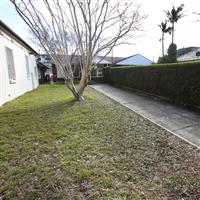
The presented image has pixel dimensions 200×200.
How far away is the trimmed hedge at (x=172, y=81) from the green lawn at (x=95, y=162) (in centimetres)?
286

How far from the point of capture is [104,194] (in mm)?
2721

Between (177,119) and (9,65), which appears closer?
(177,119)

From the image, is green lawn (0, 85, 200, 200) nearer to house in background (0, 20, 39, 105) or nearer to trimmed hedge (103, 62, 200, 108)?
trimmed hedge (103, 62, 200, 108)

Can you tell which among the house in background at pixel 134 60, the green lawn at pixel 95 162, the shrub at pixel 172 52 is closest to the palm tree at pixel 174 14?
the shrub at pixel 172 52

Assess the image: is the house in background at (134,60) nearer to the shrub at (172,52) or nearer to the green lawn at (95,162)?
the shrub at (172,52)

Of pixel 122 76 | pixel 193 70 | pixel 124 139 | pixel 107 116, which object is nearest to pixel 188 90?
pixel 193 70

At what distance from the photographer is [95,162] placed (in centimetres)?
360

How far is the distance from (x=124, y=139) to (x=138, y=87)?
353 inches

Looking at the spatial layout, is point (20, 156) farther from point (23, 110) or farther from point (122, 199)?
point (23, 110)

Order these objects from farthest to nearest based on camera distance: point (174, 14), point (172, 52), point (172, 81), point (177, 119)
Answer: point (174, 14)
point (172, 52)
point (172, 81)
point (177, 119)

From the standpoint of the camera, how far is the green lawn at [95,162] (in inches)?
111

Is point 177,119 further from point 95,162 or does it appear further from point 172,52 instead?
point 172,52

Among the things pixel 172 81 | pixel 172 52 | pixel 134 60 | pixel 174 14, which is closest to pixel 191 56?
pixel 172 52

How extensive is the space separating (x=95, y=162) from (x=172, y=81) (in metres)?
6.66
